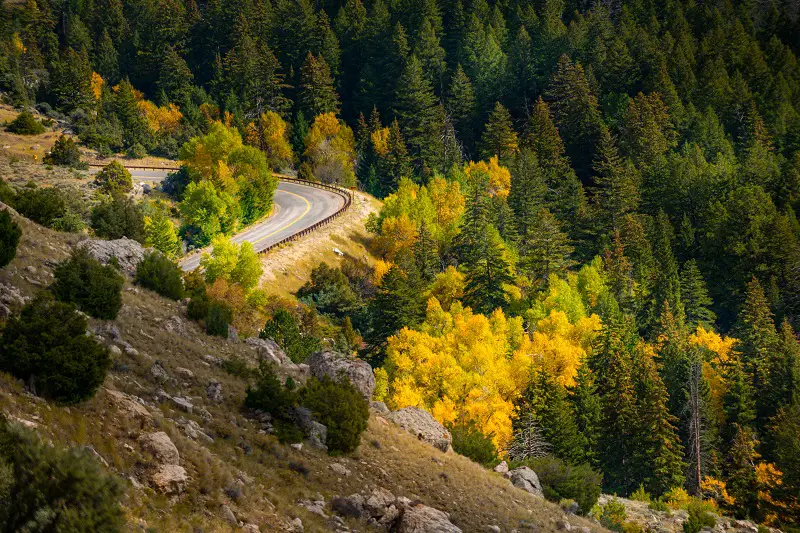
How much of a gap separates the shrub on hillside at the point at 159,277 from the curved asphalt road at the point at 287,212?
3350cm

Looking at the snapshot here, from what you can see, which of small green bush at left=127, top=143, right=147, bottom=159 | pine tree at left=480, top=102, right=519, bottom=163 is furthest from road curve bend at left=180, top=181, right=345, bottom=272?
pine tree at left=480, top=102, right=519, bottom=163

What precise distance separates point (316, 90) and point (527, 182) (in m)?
42.7

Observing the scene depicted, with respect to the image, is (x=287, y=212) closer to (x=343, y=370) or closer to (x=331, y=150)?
(x=331, y=150)

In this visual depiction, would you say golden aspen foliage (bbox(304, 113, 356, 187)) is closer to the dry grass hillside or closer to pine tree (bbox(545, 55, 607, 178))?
pine tree (bbox(545, 55, 607, 178))

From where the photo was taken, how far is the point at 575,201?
312 ft

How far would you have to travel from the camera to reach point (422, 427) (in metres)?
33.0

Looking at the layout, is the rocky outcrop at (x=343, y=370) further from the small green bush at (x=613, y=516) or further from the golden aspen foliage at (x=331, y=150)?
the golden aspen foliage at (x=331, y=150)

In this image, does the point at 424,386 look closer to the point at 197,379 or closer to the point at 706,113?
the point at 197,379

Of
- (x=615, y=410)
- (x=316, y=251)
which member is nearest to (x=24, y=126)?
(x=316, y=251)

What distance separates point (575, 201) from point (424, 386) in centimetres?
4516

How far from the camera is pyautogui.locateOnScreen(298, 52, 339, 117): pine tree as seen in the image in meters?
122

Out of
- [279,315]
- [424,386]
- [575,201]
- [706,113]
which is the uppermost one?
[706,113]

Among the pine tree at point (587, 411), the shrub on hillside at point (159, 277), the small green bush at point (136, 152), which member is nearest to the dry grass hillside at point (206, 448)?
the shrub on hillside at point (159, 277)

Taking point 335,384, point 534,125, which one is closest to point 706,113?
point 534,125
